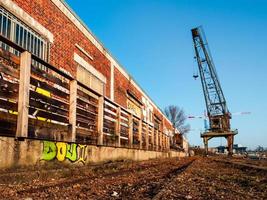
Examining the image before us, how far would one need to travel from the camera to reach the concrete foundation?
476 cm

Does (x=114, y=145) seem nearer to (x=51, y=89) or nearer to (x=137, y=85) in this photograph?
(x=51, y=89)

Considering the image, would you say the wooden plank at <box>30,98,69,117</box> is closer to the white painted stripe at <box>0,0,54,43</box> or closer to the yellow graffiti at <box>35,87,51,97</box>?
the yellow graffiti at <box>35,87,51,97</box>

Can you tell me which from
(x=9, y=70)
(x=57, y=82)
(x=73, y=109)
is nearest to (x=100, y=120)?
(x=73, y=109)

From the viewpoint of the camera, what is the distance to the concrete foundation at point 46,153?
476 centimetres

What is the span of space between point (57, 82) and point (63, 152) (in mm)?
1580

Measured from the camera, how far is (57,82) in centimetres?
657

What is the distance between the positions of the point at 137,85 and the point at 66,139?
1956 cm

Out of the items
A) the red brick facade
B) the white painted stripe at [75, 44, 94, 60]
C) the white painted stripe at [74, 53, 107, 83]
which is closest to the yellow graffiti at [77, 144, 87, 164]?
the red brick facade

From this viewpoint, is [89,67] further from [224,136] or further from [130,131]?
[224,136]

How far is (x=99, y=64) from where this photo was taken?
53.4ft

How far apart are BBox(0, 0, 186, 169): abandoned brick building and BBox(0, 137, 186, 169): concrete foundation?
0.42 feet

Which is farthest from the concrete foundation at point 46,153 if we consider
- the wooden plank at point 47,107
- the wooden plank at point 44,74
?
the wooden plank at point 44,74

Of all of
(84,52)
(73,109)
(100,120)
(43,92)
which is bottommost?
(100,120)

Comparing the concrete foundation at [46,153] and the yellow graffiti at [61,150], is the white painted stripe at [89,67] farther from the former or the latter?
the yellow graffiti at [61,150]
